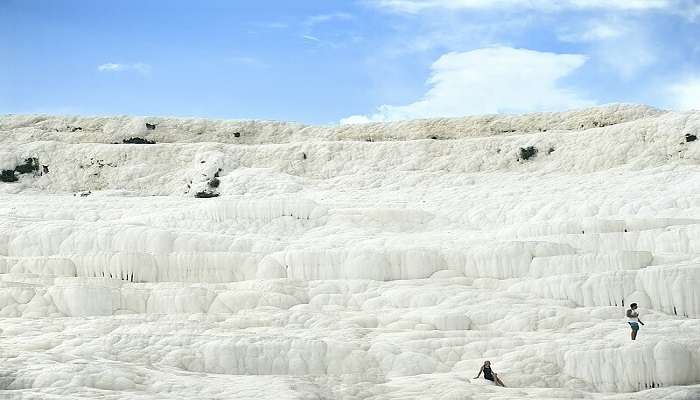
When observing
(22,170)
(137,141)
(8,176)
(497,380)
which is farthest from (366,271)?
(137,141)

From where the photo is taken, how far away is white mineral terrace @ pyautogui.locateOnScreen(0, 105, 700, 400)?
18.1 m

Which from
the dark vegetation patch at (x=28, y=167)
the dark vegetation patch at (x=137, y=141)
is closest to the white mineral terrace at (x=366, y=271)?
the dark vegetation patch at (x=28, y=167)

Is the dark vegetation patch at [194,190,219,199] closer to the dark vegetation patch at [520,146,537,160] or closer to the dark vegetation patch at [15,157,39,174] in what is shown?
the dark vegetation patch at [15,157,39,174]

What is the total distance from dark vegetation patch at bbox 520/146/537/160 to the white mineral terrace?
Answer: 289 millimetres

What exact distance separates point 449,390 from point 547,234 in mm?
12964

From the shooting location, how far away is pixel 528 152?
43938mm

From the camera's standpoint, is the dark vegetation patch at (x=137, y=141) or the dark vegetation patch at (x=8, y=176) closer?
the dark vegetation patch at (x=8, y=176)

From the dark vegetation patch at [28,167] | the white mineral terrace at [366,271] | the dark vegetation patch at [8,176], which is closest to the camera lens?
the white mineral terrace at [366,271]

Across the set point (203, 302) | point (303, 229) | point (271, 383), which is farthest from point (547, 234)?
point (271, 383)

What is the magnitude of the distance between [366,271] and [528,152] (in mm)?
20189

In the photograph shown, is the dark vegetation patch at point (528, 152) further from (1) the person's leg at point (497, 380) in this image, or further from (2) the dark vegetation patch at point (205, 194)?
(1) the person's leg at point (497, 380)

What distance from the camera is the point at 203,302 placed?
2353cm

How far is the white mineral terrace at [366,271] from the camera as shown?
59.5ft

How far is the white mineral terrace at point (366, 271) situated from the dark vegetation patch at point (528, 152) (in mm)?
289
